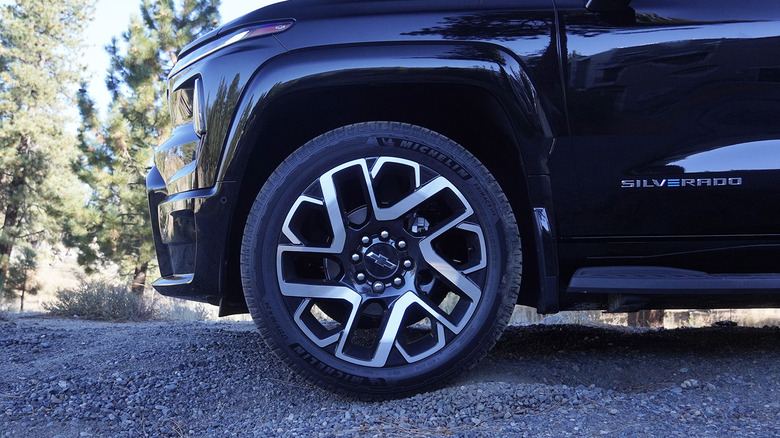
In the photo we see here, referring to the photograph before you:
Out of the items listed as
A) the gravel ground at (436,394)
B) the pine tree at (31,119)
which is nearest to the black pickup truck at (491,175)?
the gravel ground at (436,394)

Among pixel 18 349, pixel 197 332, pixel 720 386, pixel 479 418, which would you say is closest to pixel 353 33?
pixel 479 418

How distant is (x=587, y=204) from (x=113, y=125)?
15.8 m

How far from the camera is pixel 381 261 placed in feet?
7.36

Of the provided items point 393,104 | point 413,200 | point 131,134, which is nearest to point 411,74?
point 393,104

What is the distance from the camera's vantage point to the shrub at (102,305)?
302 inches

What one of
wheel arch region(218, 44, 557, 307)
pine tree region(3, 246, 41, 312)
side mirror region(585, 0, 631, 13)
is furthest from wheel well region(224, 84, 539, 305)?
pine tree region(3, 246, 41, 312)

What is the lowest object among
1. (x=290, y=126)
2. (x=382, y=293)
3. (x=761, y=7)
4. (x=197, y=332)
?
(x=197, y=332)

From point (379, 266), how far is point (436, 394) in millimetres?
519

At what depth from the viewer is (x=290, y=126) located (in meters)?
2.59

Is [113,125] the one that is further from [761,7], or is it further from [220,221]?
[761,7]

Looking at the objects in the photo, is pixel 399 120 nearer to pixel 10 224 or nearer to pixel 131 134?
pixel 131 134

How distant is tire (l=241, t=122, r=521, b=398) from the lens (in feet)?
7.34

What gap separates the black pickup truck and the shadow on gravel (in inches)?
14.6

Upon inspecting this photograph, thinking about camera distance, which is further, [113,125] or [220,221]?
[113,125]
